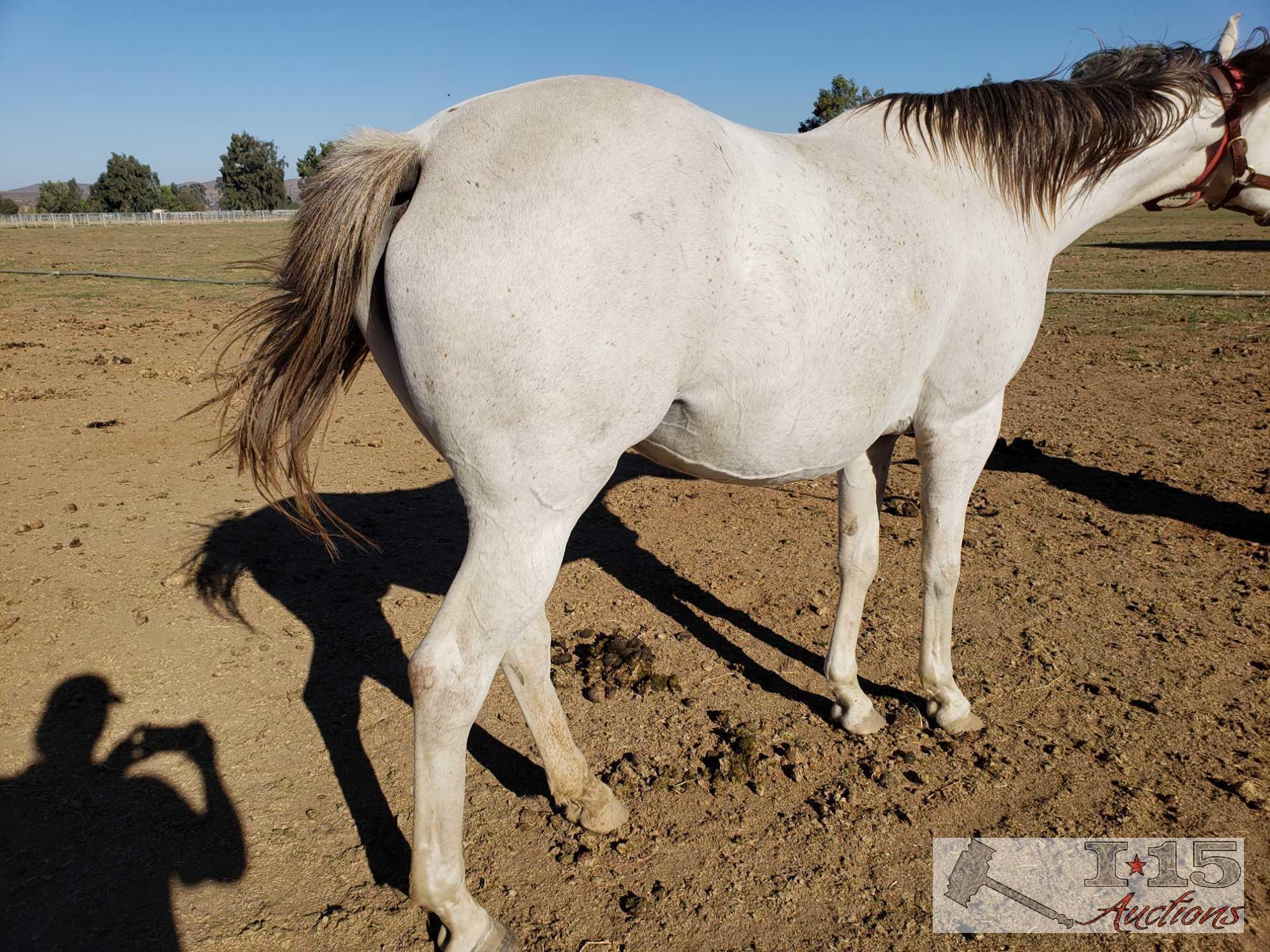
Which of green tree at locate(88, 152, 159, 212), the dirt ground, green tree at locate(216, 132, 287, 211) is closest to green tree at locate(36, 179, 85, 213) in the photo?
green tree at locate(88, 152, 159, 212)

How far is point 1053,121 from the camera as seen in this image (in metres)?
2.57

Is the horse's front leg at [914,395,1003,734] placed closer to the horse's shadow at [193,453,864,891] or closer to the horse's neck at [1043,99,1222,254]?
the horse's shadow at [193,453,864,891]

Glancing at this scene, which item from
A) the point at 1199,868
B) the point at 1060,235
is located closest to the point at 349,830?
the point at 1199,868

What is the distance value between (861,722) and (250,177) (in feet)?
292

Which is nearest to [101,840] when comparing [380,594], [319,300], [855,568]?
[380,594]

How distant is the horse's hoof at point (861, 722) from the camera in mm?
2963

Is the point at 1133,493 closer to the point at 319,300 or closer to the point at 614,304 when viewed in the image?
the point at 614,304

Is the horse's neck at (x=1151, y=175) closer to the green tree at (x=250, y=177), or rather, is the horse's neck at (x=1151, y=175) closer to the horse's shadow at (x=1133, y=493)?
the horse's shadow at (x=1133, y=493)

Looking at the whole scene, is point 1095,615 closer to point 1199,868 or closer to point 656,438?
point 1199,868

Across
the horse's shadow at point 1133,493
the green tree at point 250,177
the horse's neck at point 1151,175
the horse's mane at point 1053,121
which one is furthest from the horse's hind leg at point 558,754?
the green tree at point 250,177

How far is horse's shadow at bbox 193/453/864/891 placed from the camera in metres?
2.75

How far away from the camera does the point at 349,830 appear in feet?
8.13

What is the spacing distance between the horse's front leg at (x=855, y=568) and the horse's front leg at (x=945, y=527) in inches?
8.2

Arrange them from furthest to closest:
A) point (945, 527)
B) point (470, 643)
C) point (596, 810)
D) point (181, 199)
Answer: point (181, 199), point (945, 527), point (596, 810), point (470, 643)
